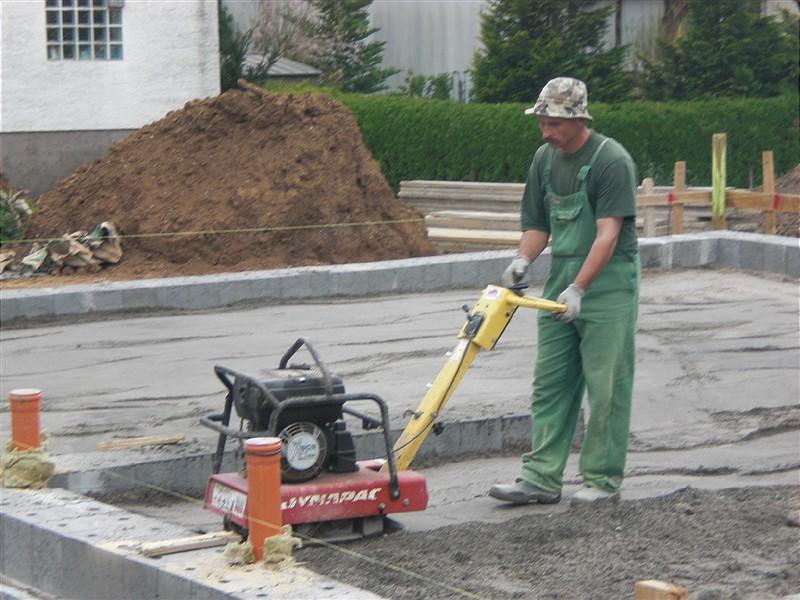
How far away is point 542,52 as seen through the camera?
25.2m

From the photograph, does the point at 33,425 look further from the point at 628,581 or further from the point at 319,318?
the point at 319,318

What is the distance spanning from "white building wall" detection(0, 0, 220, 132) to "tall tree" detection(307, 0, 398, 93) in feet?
28.0

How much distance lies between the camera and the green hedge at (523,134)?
78.6 ft

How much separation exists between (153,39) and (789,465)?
15790 mm

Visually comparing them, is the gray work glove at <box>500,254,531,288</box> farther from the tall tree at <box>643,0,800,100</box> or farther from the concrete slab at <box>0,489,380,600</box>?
the tall tree at <box>643,0,800,100</box>

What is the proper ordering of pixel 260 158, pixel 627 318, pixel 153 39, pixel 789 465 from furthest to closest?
pixel 153 39 → pixel 260 158 → pixel 789 465 → pixel 627 318

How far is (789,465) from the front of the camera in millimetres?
8164

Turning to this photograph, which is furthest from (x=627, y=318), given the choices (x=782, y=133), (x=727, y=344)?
(x=782, y=133)

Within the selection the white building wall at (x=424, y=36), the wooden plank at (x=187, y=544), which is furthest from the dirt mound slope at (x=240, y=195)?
the white building wall at (x=424, y=36)

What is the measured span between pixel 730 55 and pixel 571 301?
2015cm

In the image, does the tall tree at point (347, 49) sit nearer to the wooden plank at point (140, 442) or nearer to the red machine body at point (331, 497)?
the wooden plank at point (140, 442)

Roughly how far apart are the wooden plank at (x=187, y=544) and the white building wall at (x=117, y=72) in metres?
15.8

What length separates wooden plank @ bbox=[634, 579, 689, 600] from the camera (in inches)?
175

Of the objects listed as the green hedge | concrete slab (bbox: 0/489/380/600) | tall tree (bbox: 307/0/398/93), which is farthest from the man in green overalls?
tall tree (bbox: 307/0/398/93)
